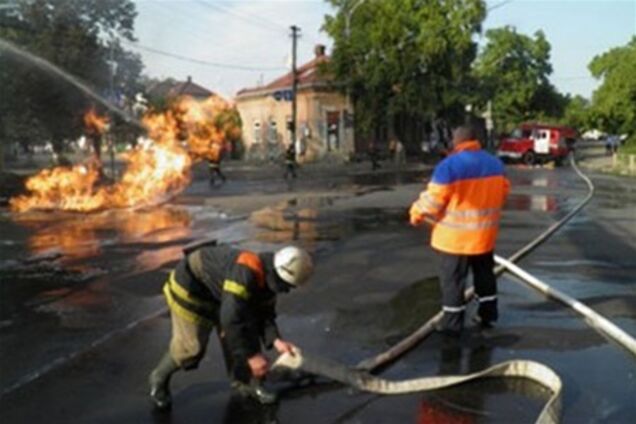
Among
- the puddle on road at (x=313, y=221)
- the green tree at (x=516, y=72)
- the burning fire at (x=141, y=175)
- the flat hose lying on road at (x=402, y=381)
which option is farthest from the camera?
the green tree at (x=516, y=72)

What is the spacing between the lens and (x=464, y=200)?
6.86m

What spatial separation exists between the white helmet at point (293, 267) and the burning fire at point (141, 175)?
1653cm

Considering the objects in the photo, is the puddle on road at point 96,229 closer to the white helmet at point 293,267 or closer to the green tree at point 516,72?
the white helmet at point 293,267

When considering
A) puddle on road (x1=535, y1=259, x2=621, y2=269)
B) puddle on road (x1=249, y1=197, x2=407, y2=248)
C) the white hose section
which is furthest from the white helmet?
puddle on road (x1=249, y1=197, x2=407, y2=248)

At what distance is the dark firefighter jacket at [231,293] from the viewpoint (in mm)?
4730

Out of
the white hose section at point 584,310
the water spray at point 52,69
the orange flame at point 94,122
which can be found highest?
the water spray at point 52,69

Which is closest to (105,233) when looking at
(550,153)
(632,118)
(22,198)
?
(22,198)

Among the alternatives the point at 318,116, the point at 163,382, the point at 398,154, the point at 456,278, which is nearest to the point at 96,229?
the point at 456,278

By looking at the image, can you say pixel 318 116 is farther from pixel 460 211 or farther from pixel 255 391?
pixel 255 391

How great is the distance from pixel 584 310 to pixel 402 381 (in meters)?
2.75

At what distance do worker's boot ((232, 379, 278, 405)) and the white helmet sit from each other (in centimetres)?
104

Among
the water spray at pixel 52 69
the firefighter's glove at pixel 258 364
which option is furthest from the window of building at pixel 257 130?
the firefighter's glove at pixel 258 364

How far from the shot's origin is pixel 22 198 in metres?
22.9

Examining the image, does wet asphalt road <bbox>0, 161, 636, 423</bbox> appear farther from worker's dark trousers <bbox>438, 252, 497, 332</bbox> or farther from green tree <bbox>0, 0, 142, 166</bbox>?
green tree <bbox>0, 0, 142, 166</bbox>
